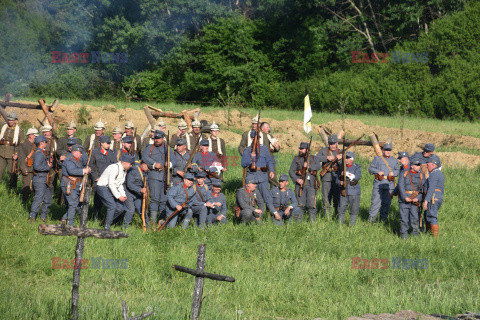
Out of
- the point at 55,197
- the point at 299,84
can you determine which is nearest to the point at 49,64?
the point at 299,84

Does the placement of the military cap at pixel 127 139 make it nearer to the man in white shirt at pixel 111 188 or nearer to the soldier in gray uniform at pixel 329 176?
the man in white shirt at pixel 111 188

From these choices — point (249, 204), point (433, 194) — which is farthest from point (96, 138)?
point (433, 194)

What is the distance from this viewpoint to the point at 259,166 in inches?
537

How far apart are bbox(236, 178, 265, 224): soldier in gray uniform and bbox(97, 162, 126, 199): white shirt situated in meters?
2.60

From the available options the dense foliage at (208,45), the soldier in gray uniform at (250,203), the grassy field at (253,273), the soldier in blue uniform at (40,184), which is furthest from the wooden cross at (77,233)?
the dense foliage at (208,45)

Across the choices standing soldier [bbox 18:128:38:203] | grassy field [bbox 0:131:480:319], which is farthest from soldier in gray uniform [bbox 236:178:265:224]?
standing soldier [bbox 18:128:38:203]

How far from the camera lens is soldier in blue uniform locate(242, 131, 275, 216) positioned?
13.6 metres

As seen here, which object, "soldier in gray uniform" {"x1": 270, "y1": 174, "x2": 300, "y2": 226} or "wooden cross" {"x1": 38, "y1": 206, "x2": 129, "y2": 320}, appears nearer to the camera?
"wooden cross" {"x1": 38, "y1": 206, "x2": 129, "y2": 320}

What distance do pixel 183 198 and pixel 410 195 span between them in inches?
194

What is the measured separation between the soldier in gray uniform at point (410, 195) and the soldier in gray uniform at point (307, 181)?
200cm

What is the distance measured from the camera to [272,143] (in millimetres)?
14500

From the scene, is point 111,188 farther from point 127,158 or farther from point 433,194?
point 433,194

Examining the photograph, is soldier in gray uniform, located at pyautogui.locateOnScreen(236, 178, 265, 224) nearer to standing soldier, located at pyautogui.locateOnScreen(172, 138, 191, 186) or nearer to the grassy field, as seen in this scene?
the grassy field

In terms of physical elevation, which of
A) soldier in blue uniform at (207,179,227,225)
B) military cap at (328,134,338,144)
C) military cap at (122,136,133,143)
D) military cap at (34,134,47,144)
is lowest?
soldier in blue uniform at (207,179,227,225)
